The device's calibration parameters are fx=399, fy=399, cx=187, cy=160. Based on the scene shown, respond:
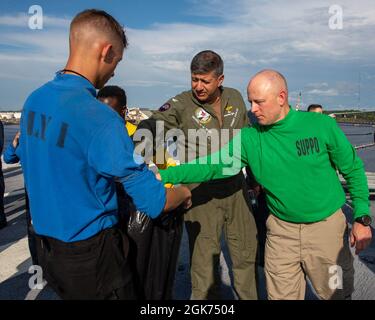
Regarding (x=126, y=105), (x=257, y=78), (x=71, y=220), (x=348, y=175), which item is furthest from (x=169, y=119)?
(x=71, y=220)

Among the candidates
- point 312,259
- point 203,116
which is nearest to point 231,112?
point 203,116

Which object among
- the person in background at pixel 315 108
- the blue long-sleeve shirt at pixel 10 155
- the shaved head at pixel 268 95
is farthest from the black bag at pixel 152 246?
the person in background at pixel 315 108

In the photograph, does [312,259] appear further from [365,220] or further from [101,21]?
[101,21]

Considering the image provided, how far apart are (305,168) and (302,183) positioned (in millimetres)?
96

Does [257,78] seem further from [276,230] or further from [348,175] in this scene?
[276,230]

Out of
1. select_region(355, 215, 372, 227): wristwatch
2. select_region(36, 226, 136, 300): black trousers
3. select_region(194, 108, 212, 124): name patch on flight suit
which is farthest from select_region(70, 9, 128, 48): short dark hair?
select_region(355, 215, 372, 227): wristwatch

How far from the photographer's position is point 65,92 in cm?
170

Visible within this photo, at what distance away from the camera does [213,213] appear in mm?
3209

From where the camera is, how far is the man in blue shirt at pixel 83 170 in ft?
5.40

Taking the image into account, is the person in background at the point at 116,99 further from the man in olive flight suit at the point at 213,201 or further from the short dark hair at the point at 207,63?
the short dark hair at the point at 207,63

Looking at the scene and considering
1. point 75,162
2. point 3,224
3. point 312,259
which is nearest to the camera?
point 75,162

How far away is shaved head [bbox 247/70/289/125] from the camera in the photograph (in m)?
2.43

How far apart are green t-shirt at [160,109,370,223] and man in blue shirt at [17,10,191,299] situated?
743 mm
